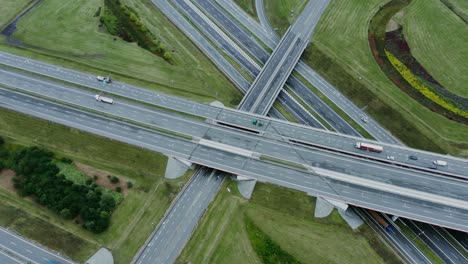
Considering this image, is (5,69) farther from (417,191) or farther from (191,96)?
(417,191)

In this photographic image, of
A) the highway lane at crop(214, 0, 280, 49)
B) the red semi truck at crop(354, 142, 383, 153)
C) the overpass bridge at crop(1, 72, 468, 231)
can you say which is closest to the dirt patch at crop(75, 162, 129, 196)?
the overpass bridge at crop(1, 72, 468, 231)

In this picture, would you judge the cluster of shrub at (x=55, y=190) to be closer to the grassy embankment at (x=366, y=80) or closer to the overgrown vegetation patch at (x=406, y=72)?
the grassy embankment at (x=366, y=80)

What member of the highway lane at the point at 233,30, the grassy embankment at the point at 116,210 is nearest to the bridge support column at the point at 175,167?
the grassy embankment at the point at 116,210

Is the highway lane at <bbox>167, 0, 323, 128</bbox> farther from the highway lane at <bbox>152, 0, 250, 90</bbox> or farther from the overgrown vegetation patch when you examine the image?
the overgrown vegetation patch

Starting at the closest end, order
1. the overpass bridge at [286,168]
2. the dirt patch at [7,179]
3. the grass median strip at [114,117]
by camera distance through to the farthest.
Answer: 1. the overpass bridge at [286,168]
2. the dirt patch at [7,179]
3. the grass median strip at [114,117]

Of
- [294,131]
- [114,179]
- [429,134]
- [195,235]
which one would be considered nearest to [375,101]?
[429,134]

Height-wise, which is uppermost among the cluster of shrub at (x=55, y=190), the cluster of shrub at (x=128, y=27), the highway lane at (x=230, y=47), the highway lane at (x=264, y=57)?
the highway lane at (x=264, y=57)
